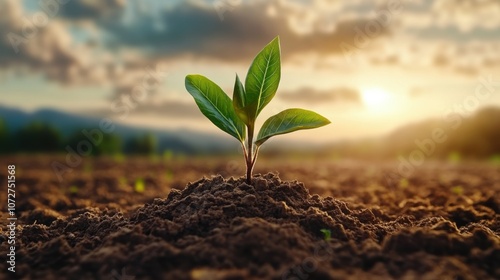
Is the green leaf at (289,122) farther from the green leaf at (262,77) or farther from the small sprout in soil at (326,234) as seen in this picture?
the small sprout in soil at (326,234)

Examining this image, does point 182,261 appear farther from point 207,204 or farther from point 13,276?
point 13,276

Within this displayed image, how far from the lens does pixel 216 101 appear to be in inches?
164

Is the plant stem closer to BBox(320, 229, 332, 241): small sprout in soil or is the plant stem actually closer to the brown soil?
the brown soil

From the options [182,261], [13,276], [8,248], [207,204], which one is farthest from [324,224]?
[8,248]

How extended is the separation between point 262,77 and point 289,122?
1.32 ft

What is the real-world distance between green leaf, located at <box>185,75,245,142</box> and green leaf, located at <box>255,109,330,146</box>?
0.22 metres

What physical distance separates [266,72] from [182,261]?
1.61 metres

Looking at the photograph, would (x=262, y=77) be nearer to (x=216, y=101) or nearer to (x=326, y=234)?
(x=216, y=101)

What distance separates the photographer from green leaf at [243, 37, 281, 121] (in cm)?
395

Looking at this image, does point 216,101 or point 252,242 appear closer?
point 252,242

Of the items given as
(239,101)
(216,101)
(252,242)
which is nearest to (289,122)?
(239,101)

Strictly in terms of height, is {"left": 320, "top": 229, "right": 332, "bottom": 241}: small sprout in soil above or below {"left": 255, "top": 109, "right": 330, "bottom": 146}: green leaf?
below

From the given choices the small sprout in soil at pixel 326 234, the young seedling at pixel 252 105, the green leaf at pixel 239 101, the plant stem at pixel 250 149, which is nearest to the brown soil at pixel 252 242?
the small sprout in soil at pixel 326 234

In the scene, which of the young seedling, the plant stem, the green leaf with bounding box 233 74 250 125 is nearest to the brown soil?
the plant stem
